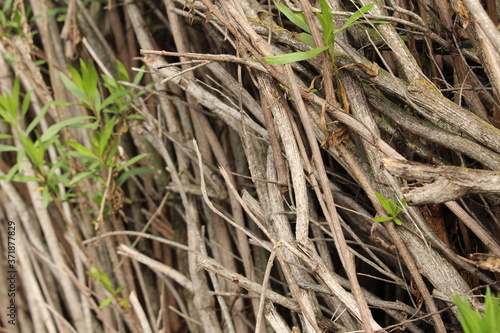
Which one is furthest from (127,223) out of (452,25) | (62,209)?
(452,25)

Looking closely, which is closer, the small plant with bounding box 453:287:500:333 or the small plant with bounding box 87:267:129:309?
the small plant with bounding box 453:287:500:333

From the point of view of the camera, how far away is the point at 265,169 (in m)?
1.00

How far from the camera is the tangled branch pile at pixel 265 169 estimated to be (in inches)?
30.4

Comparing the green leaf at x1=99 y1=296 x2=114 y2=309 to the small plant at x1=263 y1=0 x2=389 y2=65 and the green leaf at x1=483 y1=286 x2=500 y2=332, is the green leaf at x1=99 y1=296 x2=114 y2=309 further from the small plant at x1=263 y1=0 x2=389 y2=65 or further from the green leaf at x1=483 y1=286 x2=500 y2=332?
the green leaf at x1=483 y1=286 x2=500 y2=332

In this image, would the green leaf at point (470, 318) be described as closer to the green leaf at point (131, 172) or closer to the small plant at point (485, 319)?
the small plant at point (485, 319)

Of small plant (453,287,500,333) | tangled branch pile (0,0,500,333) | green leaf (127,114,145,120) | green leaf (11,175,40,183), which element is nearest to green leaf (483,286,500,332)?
small plant (453,287,500,333)

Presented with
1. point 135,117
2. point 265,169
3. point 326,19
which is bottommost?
point 265,169

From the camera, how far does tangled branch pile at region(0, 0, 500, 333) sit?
773 millimetres

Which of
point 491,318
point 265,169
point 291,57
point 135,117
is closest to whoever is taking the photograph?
point 491,318

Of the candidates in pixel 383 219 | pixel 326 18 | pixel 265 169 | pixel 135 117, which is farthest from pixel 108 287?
Result: pixel 326 18

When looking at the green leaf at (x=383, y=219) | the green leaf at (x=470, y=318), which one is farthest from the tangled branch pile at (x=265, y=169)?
the green leaf at (x=470, y=318)

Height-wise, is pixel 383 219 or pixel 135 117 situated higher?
pixel 135 117

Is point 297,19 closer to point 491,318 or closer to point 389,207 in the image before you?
point 389,207

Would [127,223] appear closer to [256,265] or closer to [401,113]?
[256,265]
